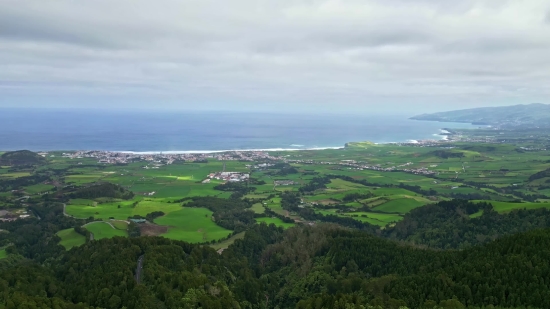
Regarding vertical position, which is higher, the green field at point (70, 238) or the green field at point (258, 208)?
the green field at point (258, 208)

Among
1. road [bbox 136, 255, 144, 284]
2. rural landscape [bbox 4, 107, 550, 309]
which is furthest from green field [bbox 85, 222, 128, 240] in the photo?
road [bbox 136, 255, 144, 284]

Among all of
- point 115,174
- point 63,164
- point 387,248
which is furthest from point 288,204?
point 63,164

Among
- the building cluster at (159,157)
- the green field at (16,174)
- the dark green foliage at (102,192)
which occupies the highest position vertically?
the building cluster at (159,157)

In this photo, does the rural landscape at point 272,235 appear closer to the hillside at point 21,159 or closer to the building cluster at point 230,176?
the hillside at point 21,159

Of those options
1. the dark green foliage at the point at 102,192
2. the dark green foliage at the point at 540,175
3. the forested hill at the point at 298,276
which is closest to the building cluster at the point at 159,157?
the dark green foliage at the point at 102,192

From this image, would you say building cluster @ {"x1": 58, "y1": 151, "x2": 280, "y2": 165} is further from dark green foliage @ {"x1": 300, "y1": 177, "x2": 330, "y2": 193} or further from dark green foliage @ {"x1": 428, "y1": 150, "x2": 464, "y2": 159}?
dark green foliage @ {"x1": 428, "y1": 150, "x2": 464, "y2": 159}

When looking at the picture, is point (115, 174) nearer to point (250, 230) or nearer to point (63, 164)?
point (63, 164)

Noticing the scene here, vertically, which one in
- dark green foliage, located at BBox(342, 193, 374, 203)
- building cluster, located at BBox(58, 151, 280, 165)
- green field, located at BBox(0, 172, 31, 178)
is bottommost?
dark green foliage, located at BBox(342, 193, 374, 203)

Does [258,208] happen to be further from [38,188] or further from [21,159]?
[21,159]
